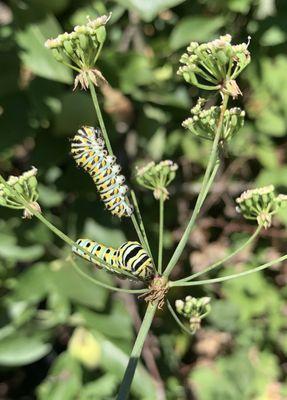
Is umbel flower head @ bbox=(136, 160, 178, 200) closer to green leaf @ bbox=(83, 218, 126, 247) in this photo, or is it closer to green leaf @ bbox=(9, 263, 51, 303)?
green leaf @ bbox=(83, 218, 126, 247)

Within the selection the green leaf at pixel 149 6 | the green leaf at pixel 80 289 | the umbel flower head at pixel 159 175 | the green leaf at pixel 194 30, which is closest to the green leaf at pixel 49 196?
the green leaf at pixel 80 289

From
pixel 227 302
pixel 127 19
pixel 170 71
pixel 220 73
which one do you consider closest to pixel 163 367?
pixel 227 302

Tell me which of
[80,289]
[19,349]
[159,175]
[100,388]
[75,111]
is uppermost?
[75,111]

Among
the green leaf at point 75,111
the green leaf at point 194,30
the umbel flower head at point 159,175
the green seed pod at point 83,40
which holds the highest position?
the green seed pod at point 83,40

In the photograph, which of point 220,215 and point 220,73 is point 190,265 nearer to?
point 220,215

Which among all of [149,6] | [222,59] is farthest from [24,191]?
[149,6]

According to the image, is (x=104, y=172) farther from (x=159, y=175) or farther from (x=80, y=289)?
(x=80, y=289)

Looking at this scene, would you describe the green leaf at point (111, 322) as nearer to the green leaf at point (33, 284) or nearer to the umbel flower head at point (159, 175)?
the green leaf at point (33, 284)
